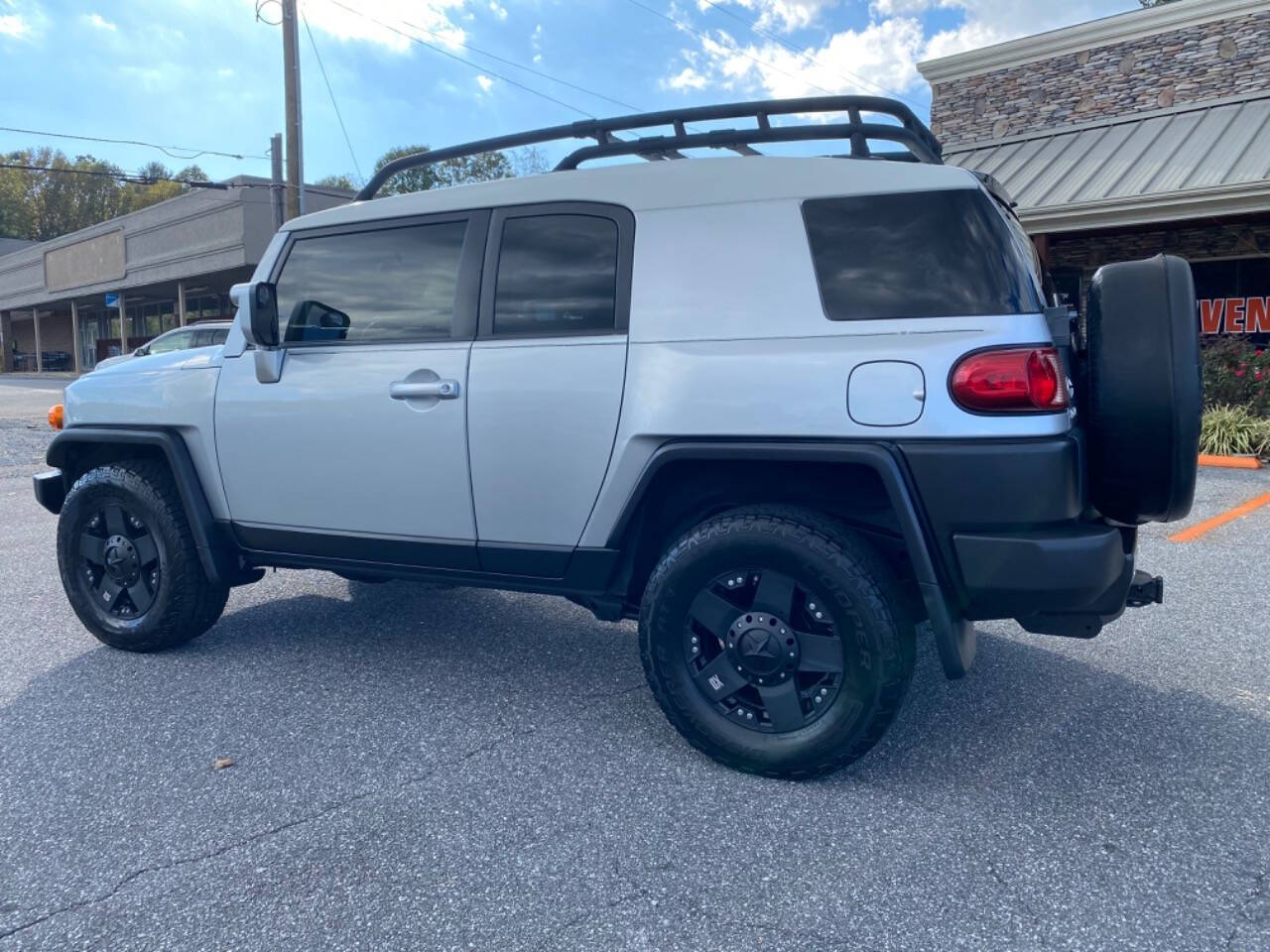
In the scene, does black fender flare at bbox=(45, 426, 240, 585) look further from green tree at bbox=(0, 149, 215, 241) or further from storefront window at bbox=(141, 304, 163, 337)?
Answer: green tree at bbox=(0, 149, 215, 241)

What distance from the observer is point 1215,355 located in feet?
37.4

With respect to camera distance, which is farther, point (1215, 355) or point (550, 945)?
point (1215, 355)

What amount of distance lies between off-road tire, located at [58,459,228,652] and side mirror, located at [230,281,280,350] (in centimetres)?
86

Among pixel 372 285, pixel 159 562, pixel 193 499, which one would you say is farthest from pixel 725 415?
pixel 159 562

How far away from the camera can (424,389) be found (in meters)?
3.31

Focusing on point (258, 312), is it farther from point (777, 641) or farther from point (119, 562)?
point (777, 641)

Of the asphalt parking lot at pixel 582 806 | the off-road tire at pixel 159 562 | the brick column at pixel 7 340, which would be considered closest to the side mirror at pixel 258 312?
the off-road tire at pixel 159 562

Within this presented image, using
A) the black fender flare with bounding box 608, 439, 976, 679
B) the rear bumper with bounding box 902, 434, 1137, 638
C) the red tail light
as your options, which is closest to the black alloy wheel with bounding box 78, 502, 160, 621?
the black fender flare with bounding box 608, 439, 976, 679

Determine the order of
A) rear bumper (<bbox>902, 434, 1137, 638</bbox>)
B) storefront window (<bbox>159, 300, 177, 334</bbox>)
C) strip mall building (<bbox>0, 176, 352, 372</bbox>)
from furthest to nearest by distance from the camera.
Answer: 1. storefront window (<bbox>159, 300, 177, 334</bbox>)
2. strip mall building (<bbox>0, 176, 352, 372</bbox>)
3. rear bumper (<bbox>902, 434, 1137, 638</bbox>)

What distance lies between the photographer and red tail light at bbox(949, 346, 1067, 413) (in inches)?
100.0

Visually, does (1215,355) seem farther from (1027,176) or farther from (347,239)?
(347,239)

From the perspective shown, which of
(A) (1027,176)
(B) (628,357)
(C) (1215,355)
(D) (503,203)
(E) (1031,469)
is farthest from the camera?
(A) (1027,176)

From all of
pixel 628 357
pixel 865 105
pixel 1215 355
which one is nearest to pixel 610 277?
pixel 628 357

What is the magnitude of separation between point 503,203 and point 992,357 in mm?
1796
